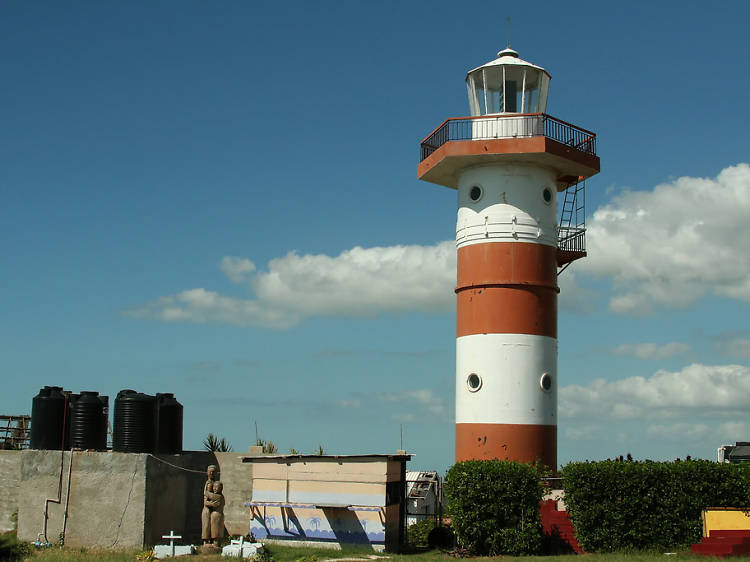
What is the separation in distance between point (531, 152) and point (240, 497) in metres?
12.3

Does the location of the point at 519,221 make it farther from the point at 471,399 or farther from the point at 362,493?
the point at 362,493

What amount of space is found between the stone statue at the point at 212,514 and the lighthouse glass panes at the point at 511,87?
13.1 meters

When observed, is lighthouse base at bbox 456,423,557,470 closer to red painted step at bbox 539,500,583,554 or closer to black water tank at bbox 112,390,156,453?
red painted step at bbox 539,500,583,554

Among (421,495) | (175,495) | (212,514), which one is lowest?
(421,495)

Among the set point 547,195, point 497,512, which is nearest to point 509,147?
point 547,195

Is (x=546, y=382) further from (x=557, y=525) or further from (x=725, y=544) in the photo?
(x=725, y=544)

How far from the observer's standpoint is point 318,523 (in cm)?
2116

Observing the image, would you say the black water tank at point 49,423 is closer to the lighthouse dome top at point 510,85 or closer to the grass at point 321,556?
the grass at point 321,556

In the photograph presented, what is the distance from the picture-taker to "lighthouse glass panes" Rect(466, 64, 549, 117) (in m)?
A: 25.2

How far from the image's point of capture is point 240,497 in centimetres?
2309

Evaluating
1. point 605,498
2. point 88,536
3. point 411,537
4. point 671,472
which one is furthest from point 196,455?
point 671,472

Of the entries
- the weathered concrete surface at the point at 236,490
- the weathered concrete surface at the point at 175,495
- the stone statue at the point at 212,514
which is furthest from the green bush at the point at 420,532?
the weathered concrete surface at the point at 175,495

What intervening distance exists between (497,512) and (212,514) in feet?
22.4

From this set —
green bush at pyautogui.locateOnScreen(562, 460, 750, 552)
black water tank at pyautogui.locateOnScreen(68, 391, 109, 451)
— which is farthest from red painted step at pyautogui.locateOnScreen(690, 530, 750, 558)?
black water tank at pyautogui.locateOnScreen(68, 391, 109, 451)
